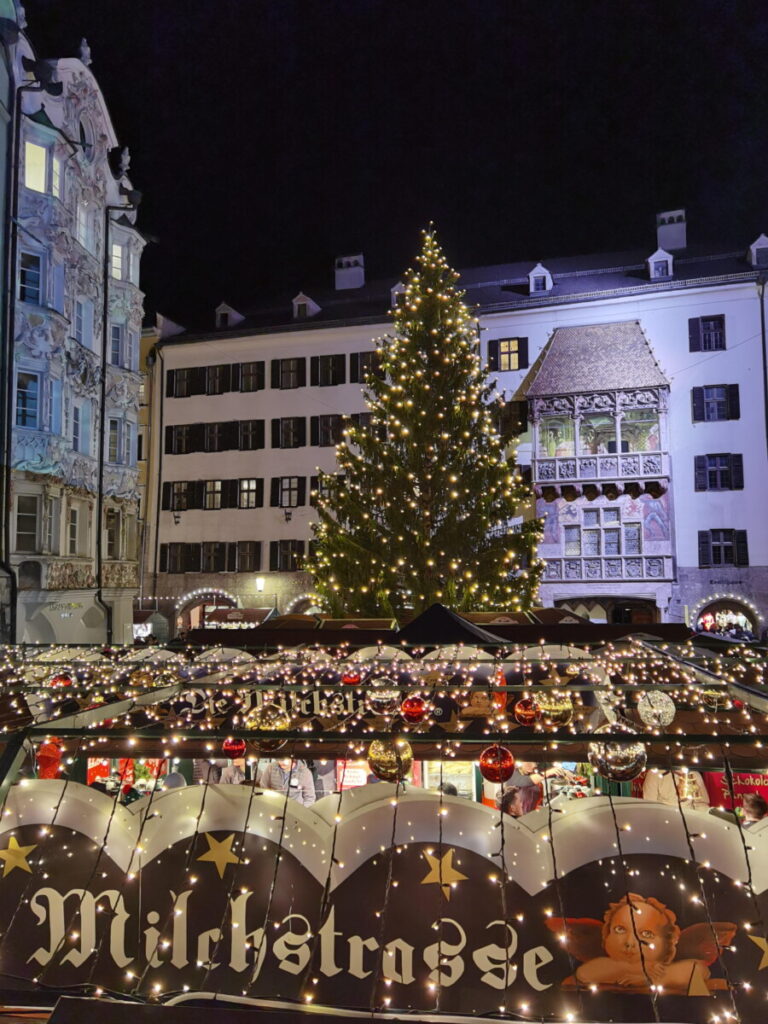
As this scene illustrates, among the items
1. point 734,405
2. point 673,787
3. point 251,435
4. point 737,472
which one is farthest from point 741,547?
point 673,787

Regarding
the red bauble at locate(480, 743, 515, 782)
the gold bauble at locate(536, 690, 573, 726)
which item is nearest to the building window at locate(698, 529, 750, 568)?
the gold bauble at locate(536, 690, 573, 726)

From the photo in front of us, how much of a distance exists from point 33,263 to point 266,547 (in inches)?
561

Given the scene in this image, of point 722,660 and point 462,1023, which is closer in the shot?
point 462,1023

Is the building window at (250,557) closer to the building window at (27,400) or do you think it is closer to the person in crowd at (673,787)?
the building window at (27,400)

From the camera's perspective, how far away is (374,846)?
447 centimetres

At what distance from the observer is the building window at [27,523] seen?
73.3 feet

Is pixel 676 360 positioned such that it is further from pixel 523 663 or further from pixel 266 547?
pixel 523 663

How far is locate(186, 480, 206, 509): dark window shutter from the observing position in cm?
3425

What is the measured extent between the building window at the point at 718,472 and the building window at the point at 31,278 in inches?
895

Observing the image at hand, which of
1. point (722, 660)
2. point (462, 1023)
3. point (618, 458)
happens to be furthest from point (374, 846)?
point (618, 458)

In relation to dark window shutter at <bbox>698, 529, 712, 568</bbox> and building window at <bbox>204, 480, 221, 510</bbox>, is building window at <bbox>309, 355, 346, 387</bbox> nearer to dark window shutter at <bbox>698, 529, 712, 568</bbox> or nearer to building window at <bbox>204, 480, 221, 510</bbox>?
building window at <bbox>204, 480, 221, 510</bbox>

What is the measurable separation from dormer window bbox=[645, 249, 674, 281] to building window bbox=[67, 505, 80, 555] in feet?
74.6

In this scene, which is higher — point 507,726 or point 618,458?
point 618,458

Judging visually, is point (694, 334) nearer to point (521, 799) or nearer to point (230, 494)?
point (230, 494)
